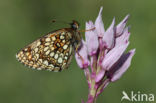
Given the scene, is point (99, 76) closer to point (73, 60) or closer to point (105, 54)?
point (105, 54)

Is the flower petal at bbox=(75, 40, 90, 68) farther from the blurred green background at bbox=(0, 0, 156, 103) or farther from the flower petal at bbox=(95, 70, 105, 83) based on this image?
the blurred green background at bbox=(0, 0, 156, 103)

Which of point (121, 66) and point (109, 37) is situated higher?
point (109, 37)

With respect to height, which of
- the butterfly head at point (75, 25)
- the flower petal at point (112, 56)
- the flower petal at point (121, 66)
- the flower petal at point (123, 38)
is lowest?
the flower petal at point (121, 66)

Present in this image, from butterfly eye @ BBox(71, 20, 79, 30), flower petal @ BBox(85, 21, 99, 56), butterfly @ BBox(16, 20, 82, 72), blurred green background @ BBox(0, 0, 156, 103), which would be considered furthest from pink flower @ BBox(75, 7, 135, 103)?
blurred green background @ BBox(0, 0, 156, 103)

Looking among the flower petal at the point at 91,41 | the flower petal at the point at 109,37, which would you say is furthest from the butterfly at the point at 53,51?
the flower petal at the point at 109,37

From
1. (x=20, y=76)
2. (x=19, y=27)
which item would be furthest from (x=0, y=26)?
(x=20, y=76)

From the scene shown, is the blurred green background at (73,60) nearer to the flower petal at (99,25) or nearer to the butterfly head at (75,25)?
the butterfly head at (75,25)

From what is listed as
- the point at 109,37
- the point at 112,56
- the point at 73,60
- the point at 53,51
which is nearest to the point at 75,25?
the point at 53,51

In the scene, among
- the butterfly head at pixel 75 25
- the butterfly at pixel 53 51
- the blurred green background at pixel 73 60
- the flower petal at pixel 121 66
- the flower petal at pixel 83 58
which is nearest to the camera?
the flower petal at pixel 121 66

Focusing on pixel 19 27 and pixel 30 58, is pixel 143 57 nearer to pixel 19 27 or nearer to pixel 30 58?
pixel 19 27
